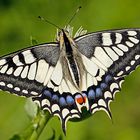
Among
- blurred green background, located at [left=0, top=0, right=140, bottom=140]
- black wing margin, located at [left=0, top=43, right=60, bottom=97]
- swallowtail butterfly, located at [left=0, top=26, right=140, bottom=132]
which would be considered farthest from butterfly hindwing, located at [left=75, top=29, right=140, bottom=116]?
blurred green background, located at [left=0, top=0, right=140, bottom=140]

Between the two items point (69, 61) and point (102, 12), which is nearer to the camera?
point (69, 61)

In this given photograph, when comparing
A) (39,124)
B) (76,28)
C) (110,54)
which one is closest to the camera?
(39,124)

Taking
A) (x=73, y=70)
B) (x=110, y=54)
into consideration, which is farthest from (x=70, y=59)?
(x=110, y=54)

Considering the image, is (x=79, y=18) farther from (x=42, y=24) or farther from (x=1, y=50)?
(x=1, y=50)

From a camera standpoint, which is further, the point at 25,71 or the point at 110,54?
the point at 110,54

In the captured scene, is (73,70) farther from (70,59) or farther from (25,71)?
(25,71)

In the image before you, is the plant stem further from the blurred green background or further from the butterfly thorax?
the blurred green background

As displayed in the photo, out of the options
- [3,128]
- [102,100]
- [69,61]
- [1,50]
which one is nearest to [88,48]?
[69,61]
